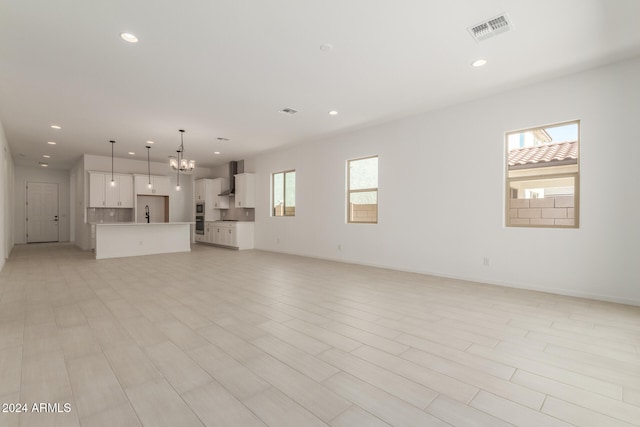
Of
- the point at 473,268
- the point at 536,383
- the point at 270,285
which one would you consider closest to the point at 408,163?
the point at 473,268

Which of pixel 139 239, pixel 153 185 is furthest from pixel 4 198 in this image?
pixel 153 185

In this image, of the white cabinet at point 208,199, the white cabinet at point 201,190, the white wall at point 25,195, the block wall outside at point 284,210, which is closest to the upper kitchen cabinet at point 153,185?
the white cabinet at point 201,190

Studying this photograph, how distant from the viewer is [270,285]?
15.0ft

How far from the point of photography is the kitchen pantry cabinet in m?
8.81

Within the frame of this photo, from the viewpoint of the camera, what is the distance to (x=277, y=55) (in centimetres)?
346

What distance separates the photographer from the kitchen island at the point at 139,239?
733cm

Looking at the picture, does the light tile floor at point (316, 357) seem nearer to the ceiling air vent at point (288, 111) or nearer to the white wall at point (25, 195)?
the ceiling air vent at point (288, 111)

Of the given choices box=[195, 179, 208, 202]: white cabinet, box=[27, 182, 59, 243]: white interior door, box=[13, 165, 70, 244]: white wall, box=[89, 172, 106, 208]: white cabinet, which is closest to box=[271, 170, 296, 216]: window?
box=[195, 179, 208, 202]: white cabinet

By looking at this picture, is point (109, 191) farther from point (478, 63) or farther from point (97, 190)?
point (478, 63)

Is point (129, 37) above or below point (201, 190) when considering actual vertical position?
above

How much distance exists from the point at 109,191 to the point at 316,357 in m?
9.58

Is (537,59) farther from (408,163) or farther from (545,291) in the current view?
(545,291)

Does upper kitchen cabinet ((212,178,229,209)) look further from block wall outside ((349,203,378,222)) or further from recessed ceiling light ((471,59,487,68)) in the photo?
recessed ceiling light ((471,59,487,68))

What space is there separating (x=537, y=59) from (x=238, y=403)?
4.65 meters
